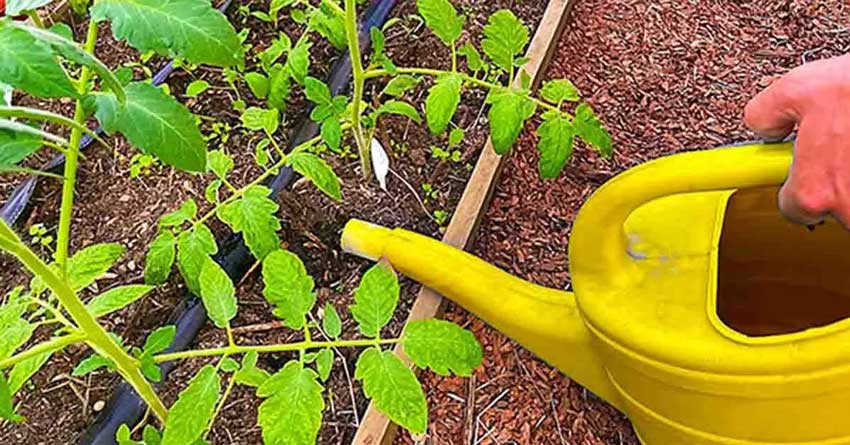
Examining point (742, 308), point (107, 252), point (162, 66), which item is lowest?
point (742, 308)

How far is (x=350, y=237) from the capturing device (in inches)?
60.2

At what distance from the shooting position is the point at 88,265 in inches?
43.6

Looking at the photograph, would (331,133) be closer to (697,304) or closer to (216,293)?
(216,293)

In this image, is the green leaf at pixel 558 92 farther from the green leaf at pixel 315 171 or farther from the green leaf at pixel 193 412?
the green leaf at pixel 193 412

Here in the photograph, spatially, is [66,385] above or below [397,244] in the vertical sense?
below

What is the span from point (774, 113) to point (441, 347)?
44cm

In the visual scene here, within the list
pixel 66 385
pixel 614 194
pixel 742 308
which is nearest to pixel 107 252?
pixel 66 385

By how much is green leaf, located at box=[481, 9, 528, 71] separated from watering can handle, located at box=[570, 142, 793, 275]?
319mm

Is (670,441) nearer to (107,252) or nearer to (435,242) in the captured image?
(435,242)

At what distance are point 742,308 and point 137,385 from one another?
2.81 ft

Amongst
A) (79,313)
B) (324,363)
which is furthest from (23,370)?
(324,363)

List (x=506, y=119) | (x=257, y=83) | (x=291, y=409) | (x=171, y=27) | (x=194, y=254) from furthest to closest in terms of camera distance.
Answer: (x=257, y=83) → (x=506, y=119) → (x=194, y=254) → (x=291, y=409) → (x=171, y=27)

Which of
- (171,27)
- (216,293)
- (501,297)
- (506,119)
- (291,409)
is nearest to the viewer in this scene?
(171,27)

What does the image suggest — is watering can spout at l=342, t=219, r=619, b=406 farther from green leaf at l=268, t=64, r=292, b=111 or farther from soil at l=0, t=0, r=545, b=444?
green leaf at l=268, t=64, r=292, b=111
